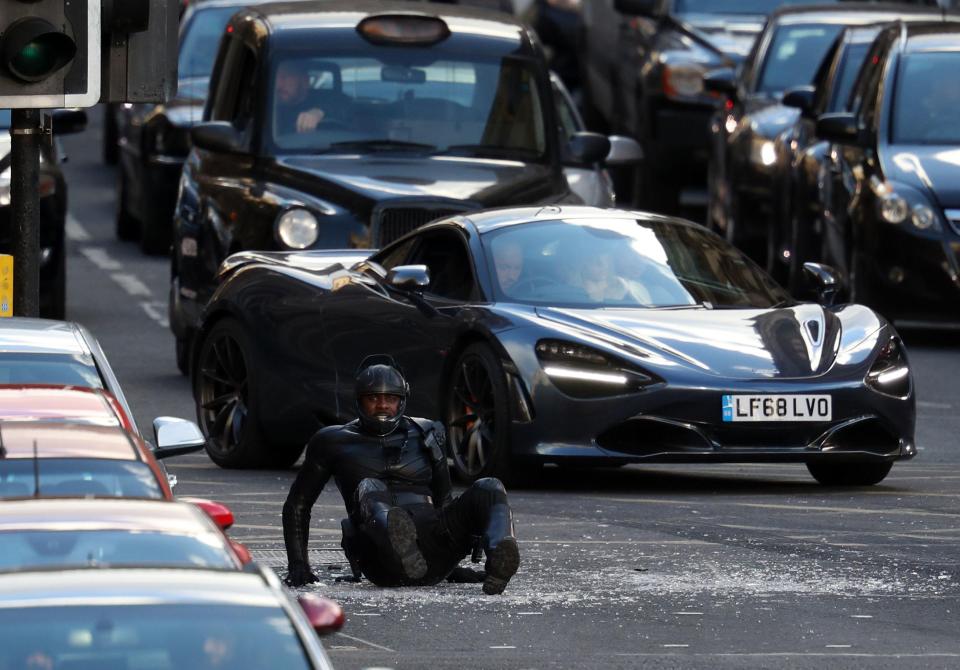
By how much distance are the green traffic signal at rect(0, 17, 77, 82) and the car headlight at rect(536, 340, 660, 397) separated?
8.17 ft

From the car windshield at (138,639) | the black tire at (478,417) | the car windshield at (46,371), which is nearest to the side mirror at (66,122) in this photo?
the black tire at (478,417)

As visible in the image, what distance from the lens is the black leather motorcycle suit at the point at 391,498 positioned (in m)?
9.83

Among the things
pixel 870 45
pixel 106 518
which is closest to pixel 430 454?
pixel 106 518

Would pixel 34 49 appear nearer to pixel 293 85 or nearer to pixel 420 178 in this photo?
pixel 420 178

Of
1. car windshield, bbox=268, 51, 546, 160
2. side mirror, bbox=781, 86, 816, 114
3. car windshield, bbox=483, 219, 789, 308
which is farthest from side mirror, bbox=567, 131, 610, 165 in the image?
car windshield, bbox=483, 219, 789, 308

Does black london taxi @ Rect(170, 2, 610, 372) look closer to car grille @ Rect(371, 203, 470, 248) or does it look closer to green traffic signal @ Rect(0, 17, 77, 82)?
car grille @ Rect(371, 203, 470, 248)

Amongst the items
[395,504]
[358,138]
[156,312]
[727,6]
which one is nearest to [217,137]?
[358,138]

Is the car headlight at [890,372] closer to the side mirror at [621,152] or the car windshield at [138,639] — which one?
the side mirror at [621,152]

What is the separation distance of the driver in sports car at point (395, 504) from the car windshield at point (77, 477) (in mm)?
2271

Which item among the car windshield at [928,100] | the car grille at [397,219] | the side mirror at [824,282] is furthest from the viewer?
the car windshield at [928,100]

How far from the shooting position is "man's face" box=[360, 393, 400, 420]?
10266mm

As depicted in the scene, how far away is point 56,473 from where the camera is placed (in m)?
7.47

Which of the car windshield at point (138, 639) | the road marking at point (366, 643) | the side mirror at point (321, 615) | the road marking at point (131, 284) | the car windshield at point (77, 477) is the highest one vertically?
the car windshield at point (138, 639)

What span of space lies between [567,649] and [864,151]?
11202mm
